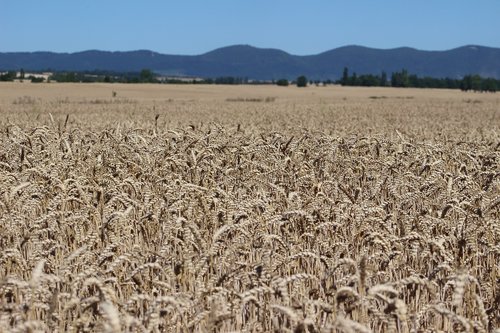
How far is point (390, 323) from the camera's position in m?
2.38

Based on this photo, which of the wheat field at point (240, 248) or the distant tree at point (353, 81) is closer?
the wheat field at point (240, 248)

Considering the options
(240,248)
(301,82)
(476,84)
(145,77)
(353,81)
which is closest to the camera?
(240,248)

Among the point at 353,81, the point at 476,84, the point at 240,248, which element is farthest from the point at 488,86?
the point at 240,248

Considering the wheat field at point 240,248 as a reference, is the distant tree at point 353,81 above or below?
below

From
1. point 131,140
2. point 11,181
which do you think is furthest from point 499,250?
point 131,140

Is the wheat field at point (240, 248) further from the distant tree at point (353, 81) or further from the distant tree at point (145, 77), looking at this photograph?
the distant tree at point (353, 81)

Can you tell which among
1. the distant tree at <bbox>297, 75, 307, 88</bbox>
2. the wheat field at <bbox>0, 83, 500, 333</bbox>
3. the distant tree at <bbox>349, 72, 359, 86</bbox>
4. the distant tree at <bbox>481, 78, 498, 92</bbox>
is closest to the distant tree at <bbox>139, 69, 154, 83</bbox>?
the distant tree at <bbox>297, 75, 307, 88</bbox>

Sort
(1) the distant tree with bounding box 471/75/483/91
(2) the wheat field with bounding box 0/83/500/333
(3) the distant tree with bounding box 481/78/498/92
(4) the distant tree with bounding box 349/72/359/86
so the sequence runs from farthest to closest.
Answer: (4) the distant tree with bounding box 349/72/359/86 < (3) the distant tree with bounding box 481/78/498/92 < (1) the distant tree with bounding box 471/75/483/91 < (2) the wheat field with bounding box 0/83/500/333

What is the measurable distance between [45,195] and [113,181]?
25.1 inches

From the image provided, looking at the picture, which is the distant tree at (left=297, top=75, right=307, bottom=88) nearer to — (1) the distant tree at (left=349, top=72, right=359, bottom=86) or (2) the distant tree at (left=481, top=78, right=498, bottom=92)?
(1) the distant tree at (left=349, top=72, right=359, bottom=86)

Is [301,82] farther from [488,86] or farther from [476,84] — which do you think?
[488,86]

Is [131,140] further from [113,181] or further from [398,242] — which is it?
[398,242]

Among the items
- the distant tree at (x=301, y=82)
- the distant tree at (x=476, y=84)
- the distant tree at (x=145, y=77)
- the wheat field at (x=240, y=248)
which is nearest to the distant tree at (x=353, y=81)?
the distant tree at (x=301, y=82)

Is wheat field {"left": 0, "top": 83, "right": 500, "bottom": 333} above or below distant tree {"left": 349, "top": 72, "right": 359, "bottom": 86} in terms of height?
above
